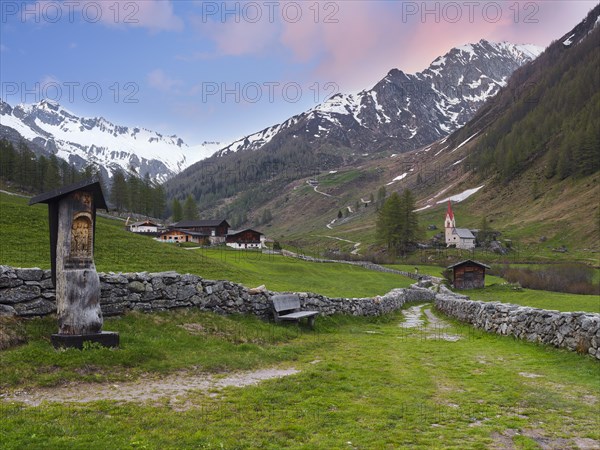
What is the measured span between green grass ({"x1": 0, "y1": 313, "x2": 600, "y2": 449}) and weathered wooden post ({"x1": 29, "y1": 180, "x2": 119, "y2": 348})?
60 cm

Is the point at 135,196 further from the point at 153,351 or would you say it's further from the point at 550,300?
the point at 153,351

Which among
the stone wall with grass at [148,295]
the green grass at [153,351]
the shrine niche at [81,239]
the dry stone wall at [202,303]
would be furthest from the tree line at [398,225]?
the shrine niche at [81,239]

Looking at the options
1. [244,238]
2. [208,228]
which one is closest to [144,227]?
[208,228]

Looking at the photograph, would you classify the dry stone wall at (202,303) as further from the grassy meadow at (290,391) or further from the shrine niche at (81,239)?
the shrine niche at (81,239)

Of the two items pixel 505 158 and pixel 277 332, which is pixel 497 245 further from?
pixel 277 332

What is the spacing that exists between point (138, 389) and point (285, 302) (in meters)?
11.1

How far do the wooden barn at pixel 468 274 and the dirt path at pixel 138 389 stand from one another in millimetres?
63532

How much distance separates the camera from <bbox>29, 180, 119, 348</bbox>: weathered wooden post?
13.1 meters

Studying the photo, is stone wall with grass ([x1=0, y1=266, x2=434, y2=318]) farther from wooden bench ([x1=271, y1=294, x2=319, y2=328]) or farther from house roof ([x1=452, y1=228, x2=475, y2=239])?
house roof ([x1=452, y1=228, x2=475, y2=239])

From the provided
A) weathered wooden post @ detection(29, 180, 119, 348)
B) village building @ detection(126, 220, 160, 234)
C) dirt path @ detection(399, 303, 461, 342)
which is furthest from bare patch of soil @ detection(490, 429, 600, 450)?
village building @ detection(126, 220, 160, 234)

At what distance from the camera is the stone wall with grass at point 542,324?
640 inches

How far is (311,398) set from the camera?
10.9 metres

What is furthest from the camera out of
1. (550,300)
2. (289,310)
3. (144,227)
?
(144,227)

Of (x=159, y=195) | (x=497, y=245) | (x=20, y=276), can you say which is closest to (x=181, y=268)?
(x=20, y=276)
